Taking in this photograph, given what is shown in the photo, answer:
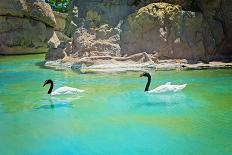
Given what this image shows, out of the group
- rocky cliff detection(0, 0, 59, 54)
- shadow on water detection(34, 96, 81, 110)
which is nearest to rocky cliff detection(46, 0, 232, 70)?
shadow on water detection(34, 96, 81, 110)

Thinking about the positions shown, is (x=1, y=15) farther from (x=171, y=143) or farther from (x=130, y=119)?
(x=171, y=143)

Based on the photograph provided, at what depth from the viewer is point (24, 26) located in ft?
101

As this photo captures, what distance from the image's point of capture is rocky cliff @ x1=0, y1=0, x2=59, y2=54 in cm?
2972

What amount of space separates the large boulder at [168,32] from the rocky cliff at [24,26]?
12.6m

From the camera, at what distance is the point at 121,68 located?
56.5ft

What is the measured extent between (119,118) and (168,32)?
9.88 metres

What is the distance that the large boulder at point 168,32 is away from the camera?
18.5 meters

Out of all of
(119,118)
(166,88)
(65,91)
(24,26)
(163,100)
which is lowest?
(119,118)

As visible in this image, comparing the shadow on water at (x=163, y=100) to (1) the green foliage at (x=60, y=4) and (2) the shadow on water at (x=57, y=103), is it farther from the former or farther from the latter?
(1) the green foliage at (x=60, y=4)

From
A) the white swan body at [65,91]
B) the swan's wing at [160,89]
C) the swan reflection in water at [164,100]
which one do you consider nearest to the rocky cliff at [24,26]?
the white swan body at [65,91]

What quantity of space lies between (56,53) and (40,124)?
37.6 feet

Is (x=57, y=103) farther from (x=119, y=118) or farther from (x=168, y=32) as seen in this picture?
(x=168, y=32)

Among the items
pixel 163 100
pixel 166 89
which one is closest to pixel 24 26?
pixel 166 89

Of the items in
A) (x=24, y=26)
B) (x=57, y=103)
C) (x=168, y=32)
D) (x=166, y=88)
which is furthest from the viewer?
(x=24, y=26)
